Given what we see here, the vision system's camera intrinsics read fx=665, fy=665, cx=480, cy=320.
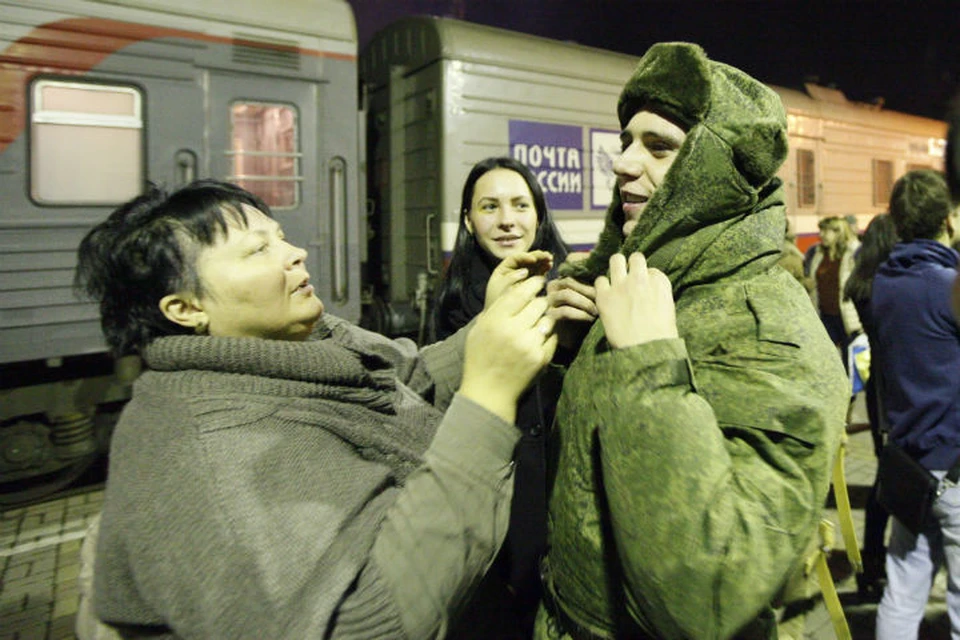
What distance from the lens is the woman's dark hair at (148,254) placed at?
124cm

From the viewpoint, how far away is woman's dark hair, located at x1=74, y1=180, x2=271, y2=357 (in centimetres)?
124

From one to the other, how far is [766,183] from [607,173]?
5.94 metres

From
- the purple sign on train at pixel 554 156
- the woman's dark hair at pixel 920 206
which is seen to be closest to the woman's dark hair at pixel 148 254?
the woman's dark hair at pixel 920 206

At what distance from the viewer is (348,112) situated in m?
5.54

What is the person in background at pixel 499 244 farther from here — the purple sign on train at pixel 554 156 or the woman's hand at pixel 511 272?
the purple sign on train at pixel 554 156

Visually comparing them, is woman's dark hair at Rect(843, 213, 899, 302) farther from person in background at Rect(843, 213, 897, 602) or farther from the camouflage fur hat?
the camouflage fur hat

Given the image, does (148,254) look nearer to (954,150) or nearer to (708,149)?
(708,149)

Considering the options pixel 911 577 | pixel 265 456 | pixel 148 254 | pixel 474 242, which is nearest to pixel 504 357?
pixel 265 456

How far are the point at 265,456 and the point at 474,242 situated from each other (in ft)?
6.38

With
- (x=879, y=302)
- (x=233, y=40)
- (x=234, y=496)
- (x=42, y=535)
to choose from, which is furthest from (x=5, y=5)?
(x=879, y=302)

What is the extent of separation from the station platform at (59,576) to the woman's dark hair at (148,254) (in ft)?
9.37

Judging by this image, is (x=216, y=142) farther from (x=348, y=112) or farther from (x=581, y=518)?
(x=581, y=518)

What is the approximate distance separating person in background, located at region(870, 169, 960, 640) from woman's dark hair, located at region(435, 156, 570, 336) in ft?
4.59

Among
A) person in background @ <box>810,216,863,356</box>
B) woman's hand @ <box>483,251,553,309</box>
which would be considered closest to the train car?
person in background @ <box>810,216,863,356</box>
